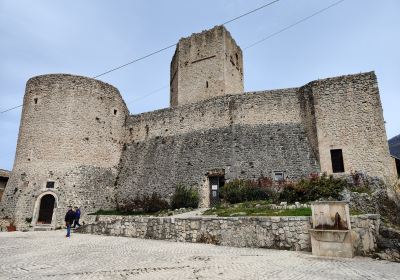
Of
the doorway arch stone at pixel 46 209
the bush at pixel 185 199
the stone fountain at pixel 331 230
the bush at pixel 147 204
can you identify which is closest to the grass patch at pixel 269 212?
the stone fountain at pixel 331 230

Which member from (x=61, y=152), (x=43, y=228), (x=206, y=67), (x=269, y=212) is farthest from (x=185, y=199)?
(x=206, y=67)

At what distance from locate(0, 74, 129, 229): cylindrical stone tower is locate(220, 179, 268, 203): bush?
30.2ft

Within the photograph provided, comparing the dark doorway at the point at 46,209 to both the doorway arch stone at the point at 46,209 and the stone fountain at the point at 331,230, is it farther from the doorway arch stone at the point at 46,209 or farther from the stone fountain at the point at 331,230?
the stone fountain at the point at 331,230

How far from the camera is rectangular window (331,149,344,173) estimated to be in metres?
15.9

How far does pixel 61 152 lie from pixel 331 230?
17398 mm

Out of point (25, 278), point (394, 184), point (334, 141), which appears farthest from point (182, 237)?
point (394, 184)

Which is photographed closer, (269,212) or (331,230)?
(331,230)

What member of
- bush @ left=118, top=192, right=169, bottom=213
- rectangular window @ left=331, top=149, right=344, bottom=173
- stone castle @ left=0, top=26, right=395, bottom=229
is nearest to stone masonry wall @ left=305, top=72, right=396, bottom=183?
stone castle @ left=0, top=26, right=395, bottom=229

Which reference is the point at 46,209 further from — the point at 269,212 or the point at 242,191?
the point at 269,212

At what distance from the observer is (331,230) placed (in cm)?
805

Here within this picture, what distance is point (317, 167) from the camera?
16219 millimetres

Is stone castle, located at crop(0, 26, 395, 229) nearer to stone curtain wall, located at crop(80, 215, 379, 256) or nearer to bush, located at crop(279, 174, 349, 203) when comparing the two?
bush, located at crop(279, 174, 349, 203)

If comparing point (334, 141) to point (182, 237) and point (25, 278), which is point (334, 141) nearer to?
point (182, 237)

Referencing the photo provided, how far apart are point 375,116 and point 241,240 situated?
11071mm
